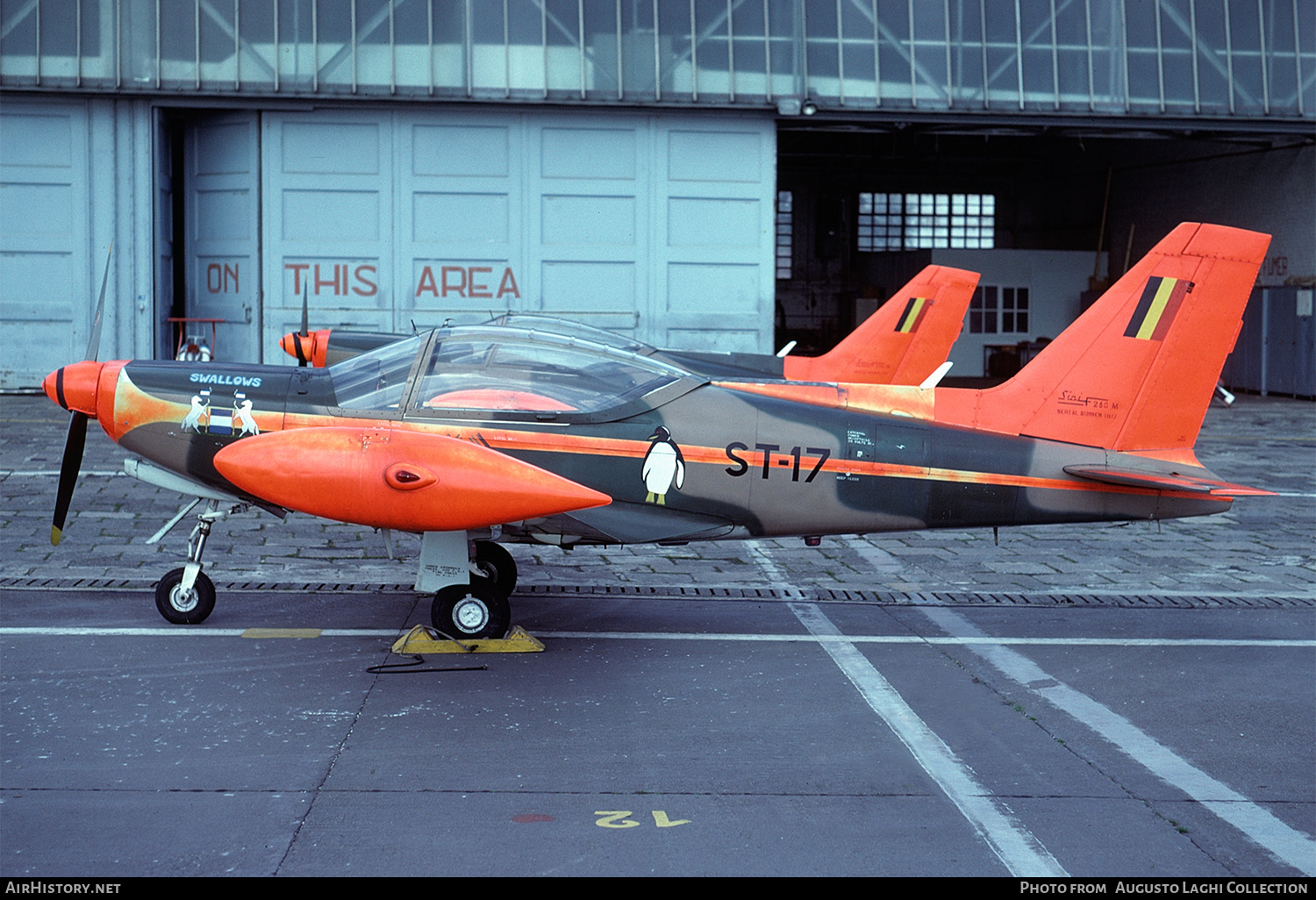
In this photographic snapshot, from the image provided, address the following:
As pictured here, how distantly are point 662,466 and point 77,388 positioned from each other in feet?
11.2

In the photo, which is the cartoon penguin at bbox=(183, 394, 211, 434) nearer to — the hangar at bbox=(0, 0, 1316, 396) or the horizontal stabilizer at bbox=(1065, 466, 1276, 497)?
the horizontal stabilizer at bbox=(1065, 466, 1276, 497)

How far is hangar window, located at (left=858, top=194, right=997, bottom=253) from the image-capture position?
44.2 m

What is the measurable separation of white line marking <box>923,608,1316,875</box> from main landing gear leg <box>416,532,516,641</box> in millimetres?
2811

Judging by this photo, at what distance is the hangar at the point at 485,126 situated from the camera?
896 inches

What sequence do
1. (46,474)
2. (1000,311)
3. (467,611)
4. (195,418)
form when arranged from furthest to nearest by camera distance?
(1000,311), (46,474), (195,418), (467,611)

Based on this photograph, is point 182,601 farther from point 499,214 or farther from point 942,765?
point 499,214

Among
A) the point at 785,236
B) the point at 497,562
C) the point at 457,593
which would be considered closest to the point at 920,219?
the point at 785,236

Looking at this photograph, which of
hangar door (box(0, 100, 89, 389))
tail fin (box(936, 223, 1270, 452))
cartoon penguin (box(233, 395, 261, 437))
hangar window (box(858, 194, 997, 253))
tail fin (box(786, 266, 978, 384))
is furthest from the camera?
hangar window (box(858, 194, 997, 253))

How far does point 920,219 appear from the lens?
4444cm

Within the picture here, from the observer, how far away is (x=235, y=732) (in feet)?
19.1

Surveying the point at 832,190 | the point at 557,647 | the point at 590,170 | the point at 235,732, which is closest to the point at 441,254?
the point at 590,170

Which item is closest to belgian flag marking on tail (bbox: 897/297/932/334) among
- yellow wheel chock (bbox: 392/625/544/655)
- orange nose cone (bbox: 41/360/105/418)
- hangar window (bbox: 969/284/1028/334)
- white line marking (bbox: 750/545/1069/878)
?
white line marking (bbox: 750/545/1069/878)

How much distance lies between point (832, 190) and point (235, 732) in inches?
1565

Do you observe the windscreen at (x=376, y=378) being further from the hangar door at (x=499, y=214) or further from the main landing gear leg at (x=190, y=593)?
the hangar door at (x=499, y=214)
